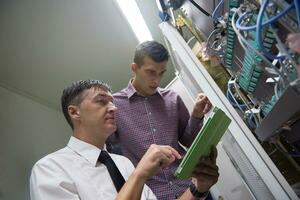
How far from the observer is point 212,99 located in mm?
1180

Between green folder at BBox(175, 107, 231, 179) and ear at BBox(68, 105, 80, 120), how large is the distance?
72 centimetres

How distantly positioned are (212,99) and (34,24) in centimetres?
208

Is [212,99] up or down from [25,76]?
down

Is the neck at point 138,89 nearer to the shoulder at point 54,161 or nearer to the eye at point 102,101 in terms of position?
the eye at point 102,101

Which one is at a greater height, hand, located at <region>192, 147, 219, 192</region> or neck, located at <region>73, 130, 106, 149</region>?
neck, located at <region>73, 130, 106, 149</region>

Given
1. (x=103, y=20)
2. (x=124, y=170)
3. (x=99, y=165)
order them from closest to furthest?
(x=99, y=165) → (x=124, y=170) → (x=103, y=20)

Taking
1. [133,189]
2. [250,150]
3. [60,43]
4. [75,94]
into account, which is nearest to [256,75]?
[250,150]

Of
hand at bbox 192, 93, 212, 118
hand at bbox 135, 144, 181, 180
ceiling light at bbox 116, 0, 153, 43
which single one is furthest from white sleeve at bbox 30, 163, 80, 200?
ceiling light at bbox 116, 0, 153, 43


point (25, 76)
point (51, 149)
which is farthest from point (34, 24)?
point (51, 149)

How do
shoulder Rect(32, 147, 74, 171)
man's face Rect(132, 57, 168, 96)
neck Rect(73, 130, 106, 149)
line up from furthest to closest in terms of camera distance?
man's face Rect(132, 57, 168, 96)
neck Rect(73, 130, 106, 149)
shoulder Rect(32, 147, 74, 171)

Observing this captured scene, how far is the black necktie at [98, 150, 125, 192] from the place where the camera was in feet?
4.03

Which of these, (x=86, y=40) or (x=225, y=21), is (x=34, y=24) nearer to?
(x=86, y=40)

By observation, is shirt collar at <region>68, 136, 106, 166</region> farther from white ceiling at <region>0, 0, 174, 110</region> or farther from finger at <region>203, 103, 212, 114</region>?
white ceiling at <region>0, 0, 174, 110</region>

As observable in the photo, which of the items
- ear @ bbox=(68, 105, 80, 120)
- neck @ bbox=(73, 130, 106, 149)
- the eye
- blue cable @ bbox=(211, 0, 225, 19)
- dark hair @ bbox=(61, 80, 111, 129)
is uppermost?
blue cable @ bbox=(211, 0, 225, 19)
